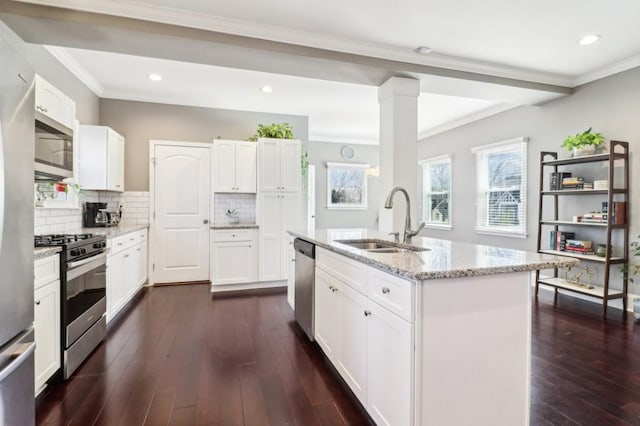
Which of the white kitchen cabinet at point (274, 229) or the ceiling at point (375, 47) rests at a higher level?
the ceiling at point (375, 47)

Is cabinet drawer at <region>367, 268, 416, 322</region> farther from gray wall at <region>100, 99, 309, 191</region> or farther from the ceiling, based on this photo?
gray wall at <region>100, 99, 309, 191</region>

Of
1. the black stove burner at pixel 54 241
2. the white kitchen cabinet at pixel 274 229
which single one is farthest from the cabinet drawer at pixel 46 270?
the white kitchen cabinet at pixel 274 229

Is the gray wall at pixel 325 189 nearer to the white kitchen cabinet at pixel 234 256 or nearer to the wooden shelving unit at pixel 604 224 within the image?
the white kitchen cabinet at pixel 234 256

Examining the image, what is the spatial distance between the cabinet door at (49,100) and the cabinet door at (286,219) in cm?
262

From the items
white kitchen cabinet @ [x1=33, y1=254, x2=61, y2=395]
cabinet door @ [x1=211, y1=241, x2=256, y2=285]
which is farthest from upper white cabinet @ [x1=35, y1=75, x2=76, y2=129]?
cabinet door @ [x1=211, y1=241, x2=256, y2=285]

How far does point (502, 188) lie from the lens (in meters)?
5.20

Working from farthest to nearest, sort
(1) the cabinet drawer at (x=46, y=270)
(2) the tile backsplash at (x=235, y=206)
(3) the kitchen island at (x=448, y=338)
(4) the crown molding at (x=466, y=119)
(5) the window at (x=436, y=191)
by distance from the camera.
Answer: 1. (5) the window at (x=436, y=191)
2. (4) the crown molding at (x=466, y=119)
3. (2) the tile backsplash at (x=235, y=206)
4. (1) the cabinet drawer at (x=46, y=270)
5. (3) the kitchen island at (x=448, y=338)

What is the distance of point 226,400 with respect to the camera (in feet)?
6.47

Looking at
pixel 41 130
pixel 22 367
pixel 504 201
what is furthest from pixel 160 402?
pixel 504 201

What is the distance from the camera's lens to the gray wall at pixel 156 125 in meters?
4.69

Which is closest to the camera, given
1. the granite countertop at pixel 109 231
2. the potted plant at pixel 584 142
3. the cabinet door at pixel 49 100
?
the cabinet door at pixel 49 100

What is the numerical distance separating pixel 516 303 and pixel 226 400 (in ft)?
5.65

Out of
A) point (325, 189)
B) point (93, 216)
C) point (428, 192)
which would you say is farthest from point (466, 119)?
point (93, 216)

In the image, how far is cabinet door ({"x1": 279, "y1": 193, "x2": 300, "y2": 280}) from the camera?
15.3 ft
